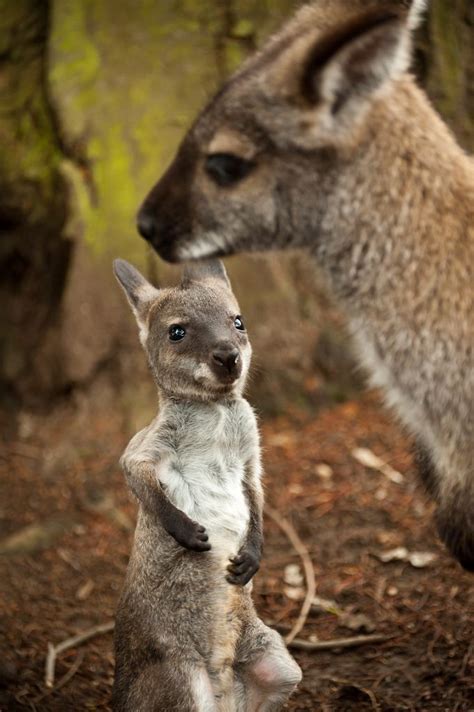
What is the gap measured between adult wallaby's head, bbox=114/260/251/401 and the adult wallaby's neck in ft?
1.89

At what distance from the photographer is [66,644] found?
5.78m

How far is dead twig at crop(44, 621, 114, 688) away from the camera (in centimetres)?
549

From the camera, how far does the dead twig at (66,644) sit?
5491 mm

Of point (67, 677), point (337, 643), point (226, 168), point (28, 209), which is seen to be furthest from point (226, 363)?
point (28, 209)

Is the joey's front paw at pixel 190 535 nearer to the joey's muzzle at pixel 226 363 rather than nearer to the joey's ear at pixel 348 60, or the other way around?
the joey's muzzle at pixel 226 363

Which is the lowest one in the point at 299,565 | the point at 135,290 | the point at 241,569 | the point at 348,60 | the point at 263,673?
the point at 299,565

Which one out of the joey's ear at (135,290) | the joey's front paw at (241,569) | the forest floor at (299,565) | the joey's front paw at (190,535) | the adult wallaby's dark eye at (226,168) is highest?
the adult wallaby's dark eye at (226,168)

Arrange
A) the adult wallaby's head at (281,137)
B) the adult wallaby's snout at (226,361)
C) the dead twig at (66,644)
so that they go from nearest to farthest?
1. the adult wallaby's head at (281,137)
2. the adult wallaby's snout at (226,361)
3. the dead twig at (66,644)

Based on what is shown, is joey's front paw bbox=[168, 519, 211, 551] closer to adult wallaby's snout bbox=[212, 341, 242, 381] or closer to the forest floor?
adult wallaby's snout bbox=[212, 341, 242, 381]

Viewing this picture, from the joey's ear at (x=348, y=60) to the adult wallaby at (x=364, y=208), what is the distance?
19mm

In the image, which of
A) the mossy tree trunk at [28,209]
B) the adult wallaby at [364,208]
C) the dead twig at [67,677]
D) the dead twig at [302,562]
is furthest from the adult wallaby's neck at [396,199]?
the mossy tree trunk at [28,209]

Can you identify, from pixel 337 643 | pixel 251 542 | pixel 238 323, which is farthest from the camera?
pixel 337 643

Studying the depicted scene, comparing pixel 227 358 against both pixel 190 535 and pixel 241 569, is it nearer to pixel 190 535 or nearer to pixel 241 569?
pixel 190 535

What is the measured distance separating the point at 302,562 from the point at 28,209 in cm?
389
